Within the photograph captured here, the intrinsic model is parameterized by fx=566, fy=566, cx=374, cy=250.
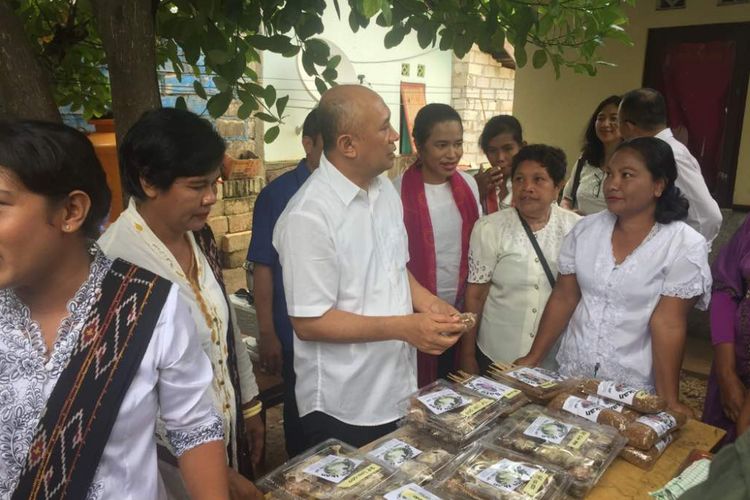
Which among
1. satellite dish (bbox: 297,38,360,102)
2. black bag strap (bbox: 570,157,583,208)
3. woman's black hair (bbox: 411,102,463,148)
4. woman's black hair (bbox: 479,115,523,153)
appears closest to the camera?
woman's black hair (bbox: 411,102,463,148)

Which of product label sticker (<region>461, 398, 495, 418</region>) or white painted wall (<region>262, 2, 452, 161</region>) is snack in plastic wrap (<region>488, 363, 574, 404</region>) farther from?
white painted wall (<region>262, 2, 452, 161</region>)

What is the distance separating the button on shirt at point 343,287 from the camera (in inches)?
68.7

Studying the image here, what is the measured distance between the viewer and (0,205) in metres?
1.00

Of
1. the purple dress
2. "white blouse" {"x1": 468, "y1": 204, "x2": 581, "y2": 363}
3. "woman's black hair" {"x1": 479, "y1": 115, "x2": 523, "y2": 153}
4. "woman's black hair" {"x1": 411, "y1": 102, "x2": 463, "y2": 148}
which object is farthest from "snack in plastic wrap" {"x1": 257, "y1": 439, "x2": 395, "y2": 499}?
"woman's black hair" {"x1": 479, "y1": 115, "x2": 523, "y2": 153}

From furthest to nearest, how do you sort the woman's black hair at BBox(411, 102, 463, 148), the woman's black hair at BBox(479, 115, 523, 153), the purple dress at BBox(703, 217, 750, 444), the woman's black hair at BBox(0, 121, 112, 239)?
Answer: the woman's black hair at BBox(479, 115, 523, 153) → the woman's black hair at BBox(411, 102, 463, 148) → the purple dress at BBox(703, 217, 750, 444) → the woman's black hair at BBox(0, 121, 112, 239)

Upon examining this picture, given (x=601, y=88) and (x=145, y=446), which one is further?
(x=601, y=88)

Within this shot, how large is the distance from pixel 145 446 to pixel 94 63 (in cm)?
193

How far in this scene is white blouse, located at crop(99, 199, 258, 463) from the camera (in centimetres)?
153

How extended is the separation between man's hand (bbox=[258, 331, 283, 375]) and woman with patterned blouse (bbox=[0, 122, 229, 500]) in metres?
1.36

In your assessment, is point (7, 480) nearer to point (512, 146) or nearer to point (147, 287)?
point (147, 287)

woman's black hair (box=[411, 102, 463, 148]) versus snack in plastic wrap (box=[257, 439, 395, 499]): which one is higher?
woman's black hair (box=[411, 102, 463, 148])

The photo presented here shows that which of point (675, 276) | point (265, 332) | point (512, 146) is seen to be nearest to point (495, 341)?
point (675, 276)

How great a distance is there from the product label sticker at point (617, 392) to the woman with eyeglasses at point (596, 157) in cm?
223

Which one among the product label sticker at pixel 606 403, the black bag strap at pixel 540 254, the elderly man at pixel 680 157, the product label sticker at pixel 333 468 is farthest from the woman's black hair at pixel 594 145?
the product label sticker at pixel 333 468
